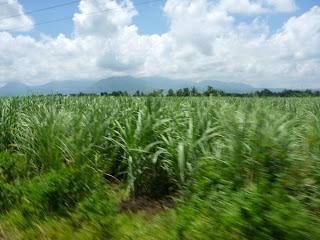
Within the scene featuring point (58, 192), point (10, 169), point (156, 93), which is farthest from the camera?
point (156, 93)

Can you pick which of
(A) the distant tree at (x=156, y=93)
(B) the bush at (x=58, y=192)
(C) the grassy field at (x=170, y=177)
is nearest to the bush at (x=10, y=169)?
(C) the grassy field at (x=170, y=177)

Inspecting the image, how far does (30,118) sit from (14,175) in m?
2.03

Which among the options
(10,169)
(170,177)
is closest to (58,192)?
(170,177)

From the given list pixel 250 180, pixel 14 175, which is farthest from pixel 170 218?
pixel 14 175

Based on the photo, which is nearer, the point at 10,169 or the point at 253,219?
the point at 253,219

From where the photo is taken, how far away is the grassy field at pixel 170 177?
3.54 metres

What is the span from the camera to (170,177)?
6.02 metres

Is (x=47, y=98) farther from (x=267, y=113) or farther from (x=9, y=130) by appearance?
(x=267, y=113)

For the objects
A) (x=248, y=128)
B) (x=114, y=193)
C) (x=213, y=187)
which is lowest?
(x=114, y=193)

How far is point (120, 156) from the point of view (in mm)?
7457

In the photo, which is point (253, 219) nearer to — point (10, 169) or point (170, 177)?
A: point (170, 177)

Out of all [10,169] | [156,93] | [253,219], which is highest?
[156,93]

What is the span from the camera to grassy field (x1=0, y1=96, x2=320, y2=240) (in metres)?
3.54

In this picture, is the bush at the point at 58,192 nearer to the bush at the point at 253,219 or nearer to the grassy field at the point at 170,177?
the grassy field at the point at 170,177
